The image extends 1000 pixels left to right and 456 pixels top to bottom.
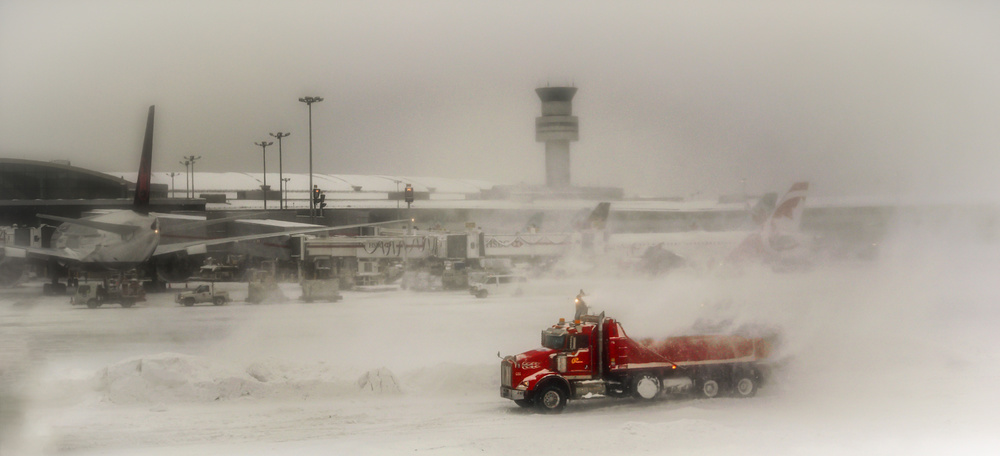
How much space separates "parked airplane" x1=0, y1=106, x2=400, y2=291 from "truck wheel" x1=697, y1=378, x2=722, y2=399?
419 inches

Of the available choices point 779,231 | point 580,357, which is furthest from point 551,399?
point 779,231

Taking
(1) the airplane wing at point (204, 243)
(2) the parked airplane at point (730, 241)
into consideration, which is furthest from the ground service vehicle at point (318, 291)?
(2) the parked airplane at point (730, 241)

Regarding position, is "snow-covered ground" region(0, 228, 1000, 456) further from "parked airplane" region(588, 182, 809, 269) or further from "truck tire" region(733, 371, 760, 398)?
"parked airplane" region(588, 182, 809, 269)

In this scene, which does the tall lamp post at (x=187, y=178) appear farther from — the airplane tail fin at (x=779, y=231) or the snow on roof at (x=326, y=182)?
the airplane tail fin at (x=779, y=231)

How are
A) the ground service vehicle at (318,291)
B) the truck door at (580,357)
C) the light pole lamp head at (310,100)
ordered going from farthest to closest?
the ground service vehicle at (318,291) < the light pole lamp head at (310,100) < the truck door at (580,357)

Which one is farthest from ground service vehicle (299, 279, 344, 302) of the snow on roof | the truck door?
the truck door

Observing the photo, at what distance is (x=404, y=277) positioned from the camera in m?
25.0

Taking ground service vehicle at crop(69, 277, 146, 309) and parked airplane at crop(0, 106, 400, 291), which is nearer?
parked airplane at crop(0, 106, 400, 291)

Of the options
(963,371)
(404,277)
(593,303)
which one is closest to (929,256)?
(963,371)

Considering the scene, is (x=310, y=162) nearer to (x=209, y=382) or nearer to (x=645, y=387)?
(x=209, y=382)

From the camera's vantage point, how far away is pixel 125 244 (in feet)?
73.9

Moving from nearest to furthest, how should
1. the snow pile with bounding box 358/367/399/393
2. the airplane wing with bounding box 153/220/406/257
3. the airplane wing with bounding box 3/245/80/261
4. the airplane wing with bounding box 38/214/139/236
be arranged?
the snow pile with bounding box 358/367/399/393 < the airplane wing with bounding box 3/245/80/261 < the airplane wing with bounding box 38/214/139/236 < the airplane wing with bounding box 153/220/406/257

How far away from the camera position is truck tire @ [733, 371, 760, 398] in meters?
14.1

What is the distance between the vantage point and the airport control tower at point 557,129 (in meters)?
19.1
